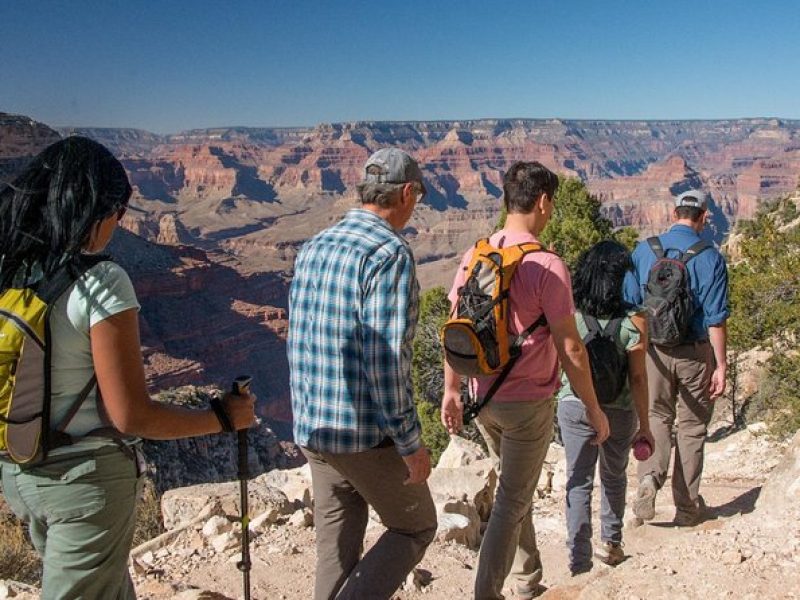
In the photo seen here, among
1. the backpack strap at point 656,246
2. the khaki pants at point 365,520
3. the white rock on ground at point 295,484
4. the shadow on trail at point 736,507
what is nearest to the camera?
the khaki pants at point 365,520

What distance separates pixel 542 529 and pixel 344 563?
270 centimetres

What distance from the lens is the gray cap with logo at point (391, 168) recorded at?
2.31m

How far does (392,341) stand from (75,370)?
2.76ft

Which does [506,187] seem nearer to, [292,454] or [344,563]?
[344,563]

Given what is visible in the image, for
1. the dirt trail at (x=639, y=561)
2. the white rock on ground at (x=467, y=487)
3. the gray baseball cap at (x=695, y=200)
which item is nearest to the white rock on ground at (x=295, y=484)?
the dirt trail at (x=639, y=561)

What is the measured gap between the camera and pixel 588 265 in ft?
11.0

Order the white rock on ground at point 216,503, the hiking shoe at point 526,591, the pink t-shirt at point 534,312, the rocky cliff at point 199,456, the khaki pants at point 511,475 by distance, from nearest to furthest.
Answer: the pink t-shirt at point 534,312 → the khaki pants at point 511,475 → the hiking shoe at point 526,591 → the white rock on ground at point 216,503 → the rocky cliff at point 199,456

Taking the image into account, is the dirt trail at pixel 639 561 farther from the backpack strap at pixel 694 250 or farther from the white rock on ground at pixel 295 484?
the backpack strap at pixel 694 250

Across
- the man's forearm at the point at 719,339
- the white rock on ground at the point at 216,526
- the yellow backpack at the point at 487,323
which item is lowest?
the white rock on ground at the point at 216,526

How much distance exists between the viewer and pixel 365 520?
255 centimetres

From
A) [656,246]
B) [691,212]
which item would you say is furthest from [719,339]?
[691,212]

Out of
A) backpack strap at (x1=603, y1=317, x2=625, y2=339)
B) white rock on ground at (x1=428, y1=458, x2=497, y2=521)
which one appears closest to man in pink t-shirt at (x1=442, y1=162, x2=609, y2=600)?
backpack strap at (x1=603, y1=317, x2=625, y2=339)

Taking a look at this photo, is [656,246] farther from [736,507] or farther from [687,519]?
[736,507]

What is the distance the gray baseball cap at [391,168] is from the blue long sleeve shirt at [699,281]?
190 cm
